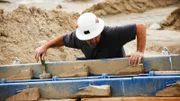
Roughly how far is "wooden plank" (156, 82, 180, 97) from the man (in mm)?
967

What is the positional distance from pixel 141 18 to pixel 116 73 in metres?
11.3

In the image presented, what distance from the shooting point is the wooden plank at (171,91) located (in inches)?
105

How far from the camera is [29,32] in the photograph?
9.37m

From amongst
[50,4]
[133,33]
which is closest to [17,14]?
[133,33]

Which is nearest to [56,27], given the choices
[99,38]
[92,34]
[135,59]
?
[99,38]

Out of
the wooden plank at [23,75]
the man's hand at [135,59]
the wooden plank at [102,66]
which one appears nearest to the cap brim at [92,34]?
the wooden plank at [102,66]

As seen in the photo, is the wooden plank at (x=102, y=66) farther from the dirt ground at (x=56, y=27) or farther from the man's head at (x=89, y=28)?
the dirt ground at (x=56, y=27)

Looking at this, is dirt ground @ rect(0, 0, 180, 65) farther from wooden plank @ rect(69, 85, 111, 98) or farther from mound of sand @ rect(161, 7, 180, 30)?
wooden plank @ rect(69, 85, 111, 98)

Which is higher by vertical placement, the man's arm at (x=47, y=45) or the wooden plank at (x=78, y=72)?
the man's arm at (x=47, y=45)

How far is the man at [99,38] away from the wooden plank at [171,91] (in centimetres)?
Answer: 97

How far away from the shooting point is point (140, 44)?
405 centimetres

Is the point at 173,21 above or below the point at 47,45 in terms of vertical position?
above

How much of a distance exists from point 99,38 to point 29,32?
18.1ft

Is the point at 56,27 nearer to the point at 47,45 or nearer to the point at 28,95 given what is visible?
the point at 47,45
